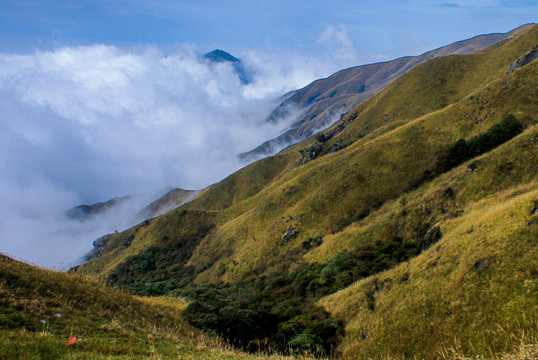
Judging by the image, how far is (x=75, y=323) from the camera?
10086mm

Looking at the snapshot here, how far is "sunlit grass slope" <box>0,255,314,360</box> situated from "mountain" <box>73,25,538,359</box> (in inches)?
242

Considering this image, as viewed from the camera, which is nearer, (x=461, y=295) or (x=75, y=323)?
(x=75, y=323)

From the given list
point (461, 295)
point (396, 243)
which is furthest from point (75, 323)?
point (396, 243)

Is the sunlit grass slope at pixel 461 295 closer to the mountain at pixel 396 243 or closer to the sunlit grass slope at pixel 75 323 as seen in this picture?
the mountain at pixel 396 243

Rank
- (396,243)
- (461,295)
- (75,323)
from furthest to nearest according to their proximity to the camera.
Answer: (396,243) < (461,295) < (75,323)

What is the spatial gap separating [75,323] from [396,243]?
97.6ft

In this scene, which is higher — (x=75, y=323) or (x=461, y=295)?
(x=75, y=323)

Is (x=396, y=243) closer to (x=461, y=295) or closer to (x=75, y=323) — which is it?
(x=461, y=295)

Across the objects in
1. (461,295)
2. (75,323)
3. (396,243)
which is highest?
(75,323)

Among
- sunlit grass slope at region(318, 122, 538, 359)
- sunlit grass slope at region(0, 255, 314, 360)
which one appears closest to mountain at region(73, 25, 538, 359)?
sunlit grass slope at region(318, 122, 538, 359)

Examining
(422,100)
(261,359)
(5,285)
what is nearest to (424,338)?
(261,359)

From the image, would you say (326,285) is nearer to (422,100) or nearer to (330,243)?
(330,243)

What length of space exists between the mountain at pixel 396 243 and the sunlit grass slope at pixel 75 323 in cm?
615

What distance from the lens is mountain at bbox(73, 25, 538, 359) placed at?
13.0 metres
